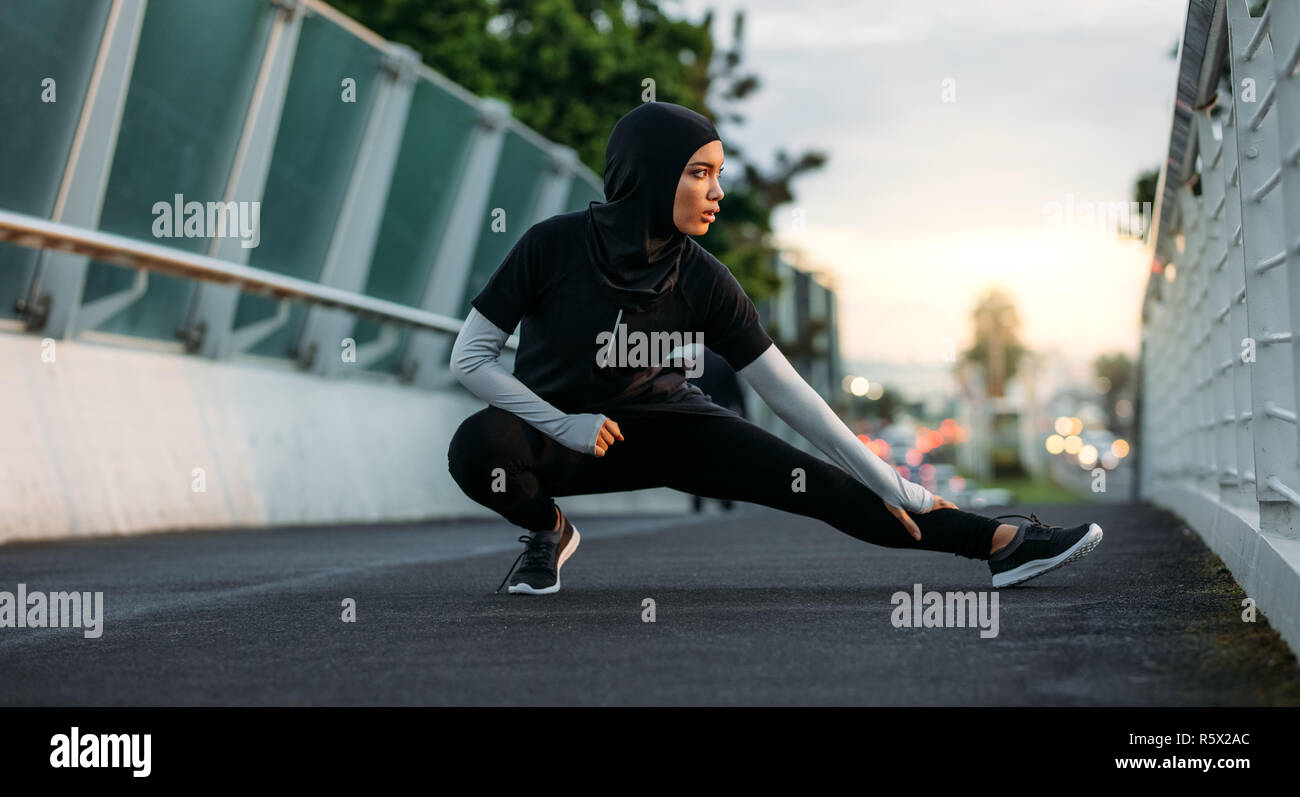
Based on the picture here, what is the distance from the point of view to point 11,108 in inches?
426

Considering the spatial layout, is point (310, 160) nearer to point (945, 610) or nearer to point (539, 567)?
point (539, 567)

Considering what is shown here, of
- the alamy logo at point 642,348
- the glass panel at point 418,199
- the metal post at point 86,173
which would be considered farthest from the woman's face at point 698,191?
the glass panel at point 418,199

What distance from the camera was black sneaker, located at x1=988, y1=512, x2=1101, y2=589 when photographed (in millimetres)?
5371

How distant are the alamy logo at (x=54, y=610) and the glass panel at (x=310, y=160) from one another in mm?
8486

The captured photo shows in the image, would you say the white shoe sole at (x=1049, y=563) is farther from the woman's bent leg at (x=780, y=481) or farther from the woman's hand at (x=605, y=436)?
the woman's hand at (x=605, y=436)

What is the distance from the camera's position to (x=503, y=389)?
17.5ft

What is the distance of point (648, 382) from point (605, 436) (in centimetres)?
40

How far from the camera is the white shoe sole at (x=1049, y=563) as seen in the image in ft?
17.6

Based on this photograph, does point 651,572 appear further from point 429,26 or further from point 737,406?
point 429,26
